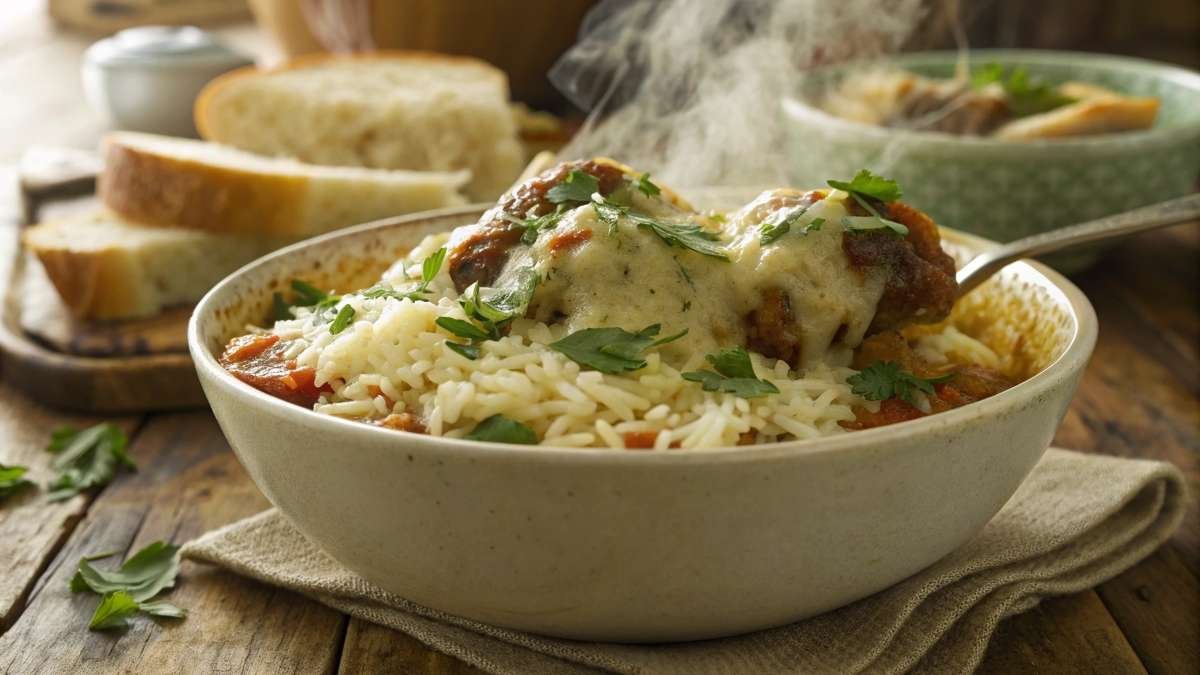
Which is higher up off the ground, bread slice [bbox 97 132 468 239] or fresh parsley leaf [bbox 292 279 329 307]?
fresh parsley leaf [bbox 292 279 329 307]

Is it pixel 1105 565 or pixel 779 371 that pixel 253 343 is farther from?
pixel 1105 565

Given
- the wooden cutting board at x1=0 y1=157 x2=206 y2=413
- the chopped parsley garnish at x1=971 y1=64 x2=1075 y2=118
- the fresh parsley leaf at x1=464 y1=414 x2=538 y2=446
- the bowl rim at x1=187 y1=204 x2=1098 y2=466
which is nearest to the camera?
the bowl rim at x1=187 y1=204 x2=1098 y2=466

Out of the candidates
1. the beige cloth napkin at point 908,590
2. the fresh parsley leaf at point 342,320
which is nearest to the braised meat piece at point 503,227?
the fresh parsley leaf at point 342,320

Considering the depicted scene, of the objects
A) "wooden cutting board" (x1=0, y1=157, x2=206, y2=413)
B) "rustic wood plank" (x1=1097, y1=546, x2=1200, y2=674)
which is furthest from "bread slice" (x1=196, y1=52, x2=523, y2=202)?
"rustic wood plank" (x1=1097, y1=546, x2=1200, y2=674)

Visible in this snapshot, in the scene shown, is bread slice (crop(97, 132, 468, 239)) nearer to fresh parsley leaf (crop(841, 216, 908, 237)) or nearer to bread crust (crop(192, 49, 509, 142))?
bread crust (crop(192, 49, 509, 142))

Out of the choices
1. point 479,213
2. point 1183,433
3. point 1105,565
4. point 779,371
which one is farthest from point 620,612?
point 1183,433

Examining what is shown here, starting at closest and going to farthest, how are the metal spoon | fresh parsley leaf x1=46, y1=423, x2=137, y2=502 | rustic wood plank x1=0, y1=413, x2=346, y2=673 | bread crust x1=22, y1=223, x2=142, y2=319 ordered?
rustic wood plank x1=0, y1=413, x2=346, y2=673
the metal spoon
fresh parsley leaf x1=46, y1=423, x2=137, y2=502
bread crust x1=22, y1=223, x2=142, y2=319

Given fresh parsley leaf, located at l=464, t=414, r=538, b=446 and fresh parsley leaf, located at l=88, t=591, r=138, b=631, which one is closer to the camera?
fresh parsley leaf, located at l=464, t=414, r=538, b=446

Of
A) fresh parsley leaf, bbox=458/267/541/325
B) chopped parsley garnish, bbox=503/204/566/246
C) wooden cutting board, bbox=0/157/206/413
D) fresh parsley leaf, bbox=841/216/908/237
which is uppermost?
fresh parsley leaf, bbox=841/216/908/237
